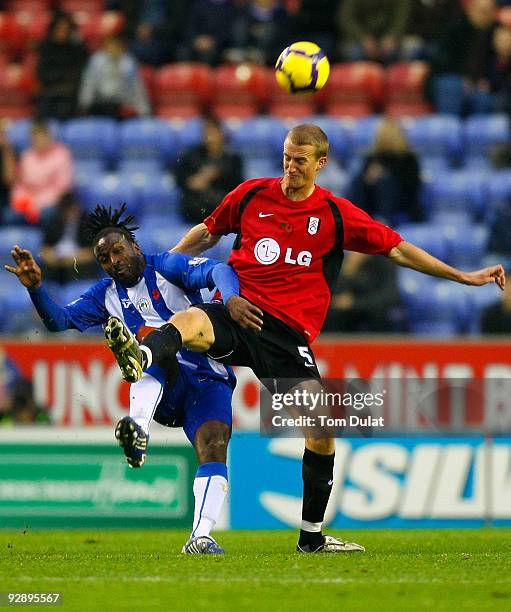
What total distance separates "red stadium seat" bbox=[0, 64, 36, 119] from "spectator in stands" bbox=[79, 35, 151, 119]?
47.6 inches

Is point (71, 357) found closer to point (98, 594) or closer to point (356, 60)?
point (356, 60)

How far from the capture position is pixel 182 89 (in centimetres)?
1673

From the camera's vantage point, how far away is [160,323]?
26.4ft

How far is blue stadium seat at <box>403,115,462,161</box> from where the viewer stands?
50.5 feet

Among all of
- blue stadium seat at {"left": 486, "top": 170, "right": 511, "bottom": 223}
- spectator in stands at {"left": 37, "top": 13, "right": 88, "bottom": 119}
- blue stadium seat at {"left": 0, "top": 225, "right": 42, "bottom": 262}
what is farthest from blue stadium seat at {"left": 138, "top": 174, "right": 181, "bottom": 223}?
blue stadium seat at {"left": 486, "top": 170, "right": 511, "bottom": 223}

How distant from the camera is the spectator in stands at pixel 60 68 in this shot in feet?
54.9

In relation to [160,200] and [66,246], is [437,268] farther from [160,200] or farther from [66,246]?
[160,200]

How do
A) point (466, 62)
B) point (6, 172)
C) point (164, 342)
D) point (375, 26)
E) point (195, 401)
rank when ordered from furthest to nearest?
point (375, 26) → point (6, 172) → point (466, 62) → point (195, 401) → point (164, 342)

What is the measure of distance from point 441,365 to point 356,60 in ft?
17.6

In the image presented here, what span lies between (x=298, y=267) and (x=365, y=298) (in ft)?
17.4

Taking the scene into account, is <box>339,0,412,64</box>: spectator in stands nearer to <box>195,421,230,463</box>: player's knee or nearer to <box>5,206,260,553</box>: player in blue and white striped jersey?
<box>5,206,260,553</box>: player in blue and white striped jersey

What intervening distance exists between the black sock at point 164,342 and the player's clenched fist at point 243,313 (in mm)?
375

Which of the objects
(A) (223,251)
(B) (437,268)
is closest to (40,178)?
(A) (223,251)

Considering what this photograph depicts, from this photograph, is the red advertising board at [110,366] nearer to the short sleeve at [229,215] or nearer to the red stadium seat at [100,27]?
the short sleeve at [229,215]
